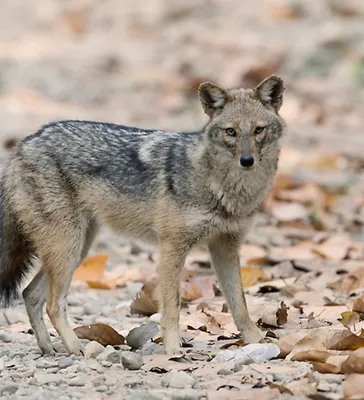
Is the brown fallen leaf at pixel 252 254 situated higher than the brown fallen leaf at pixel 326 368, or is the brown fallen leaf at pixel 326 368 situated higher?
the brown fallen leaf at pixel 326 368

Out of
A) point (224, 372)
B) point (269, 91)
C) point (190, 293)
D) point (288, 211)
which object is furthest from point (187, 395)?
point (288, 211)

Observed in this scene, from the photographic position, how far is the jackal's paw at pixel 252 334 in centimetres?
611

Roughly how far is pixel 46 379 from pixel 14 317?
1.99 meters

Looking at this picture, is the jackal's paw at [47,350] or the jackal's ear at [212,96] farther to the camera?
the jackal's ear at [212,96]

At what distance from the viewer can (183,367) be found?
5.36 metres

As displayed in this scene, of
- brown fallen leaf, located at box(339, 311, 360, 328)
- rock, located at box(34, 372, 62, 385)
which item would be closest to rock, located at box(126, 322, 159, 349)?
rock, located at box(34, 372, 62, 385)

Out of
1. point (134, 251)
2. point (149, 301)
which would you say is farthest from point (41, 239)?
point (134, 251)

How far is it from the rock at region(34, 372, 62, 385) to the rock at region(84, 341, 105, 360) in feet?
1.89

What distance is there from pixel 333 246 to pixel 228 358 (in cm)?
410

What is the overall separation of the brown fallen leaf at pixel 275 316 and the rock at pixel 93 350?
1199 millimetres

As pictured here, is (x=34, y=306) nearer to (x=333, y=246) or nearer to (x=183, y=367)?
(x=183, y=367)

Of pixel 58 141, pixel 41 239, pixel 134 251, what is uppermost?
pixel 58 141

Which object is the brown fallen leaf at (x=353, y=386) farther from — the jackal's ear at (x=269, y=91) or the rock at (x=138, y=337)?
the jackal's ear at (x=269, y=91)

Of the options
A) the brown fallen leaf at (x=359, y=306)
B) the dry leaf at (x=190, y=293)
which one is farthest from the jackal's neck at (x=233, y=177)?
the dry leaf at (x=190, y=293)
